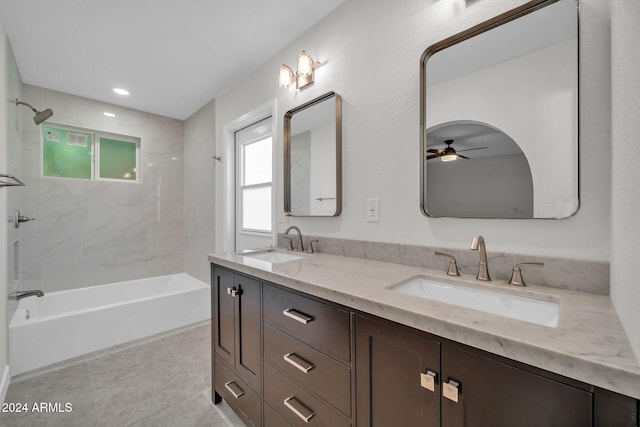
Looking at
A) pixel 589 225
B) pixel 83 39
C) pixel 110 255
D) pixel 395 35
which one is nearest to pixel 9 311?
pixel 110 255

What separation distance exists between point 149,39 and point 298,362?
2472mm

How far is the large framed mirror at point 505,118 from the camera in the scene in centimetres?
97

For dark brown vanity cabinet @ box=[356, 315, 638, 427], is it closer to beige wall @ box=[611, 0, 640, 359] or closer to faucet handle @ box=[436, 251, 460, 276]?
beige wall @ box=[611, 0, 640, 359]

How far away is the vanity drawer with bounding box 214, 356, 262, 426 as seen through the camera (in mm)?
1366

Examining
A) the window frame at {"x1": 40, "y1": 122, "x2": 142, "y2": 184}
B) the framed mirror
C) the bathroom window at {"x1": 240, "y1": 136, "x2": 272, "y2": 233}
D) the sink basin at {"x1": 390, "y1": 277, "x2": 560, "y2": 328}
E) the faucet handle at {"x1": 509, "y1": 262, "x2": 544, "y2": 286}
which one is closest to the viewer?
the sink basin at {"x1": 390, "y1": 277, "x2": 560, "y2": 328}

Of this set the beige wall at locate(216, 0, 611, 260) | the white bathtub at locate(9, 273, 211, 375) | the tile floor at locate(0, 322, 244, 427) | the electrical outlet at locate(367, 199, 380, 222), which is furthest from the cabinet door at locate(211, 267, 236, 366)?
the white bathtub at locate(9, 273, 211, 375)

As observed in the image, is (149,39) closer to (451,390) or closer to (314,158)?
(314,158)

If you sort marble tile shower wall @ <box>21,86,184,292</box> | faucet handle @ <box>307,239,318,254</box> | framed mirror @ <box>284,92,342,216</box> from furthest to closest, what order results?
marble tile shower wall @ <box>21,86,184,292</box> → faucet handle @ <box>307,239,318,254</box> → framed mirror @ <box>284,92,342,216</box>

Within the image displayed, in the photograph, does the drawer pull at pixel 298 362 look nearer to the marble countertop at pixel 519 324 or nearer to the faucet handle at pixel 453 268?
the marble countertop at pixel 519 324

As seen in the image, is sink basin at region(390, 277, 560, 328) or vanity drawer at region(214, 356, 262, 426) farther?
vanity drawer at region(214, 356, 262, 426)

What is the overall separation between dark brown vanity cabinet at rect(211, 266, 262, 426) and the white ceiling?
1695 mm

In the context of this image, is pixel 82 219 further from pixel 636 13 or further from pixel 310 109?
pixel 636 13

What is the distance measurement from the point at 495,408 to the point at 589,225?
2.39 feet

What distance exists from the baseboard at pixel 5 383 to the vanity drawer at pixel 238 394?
1.40 meters
